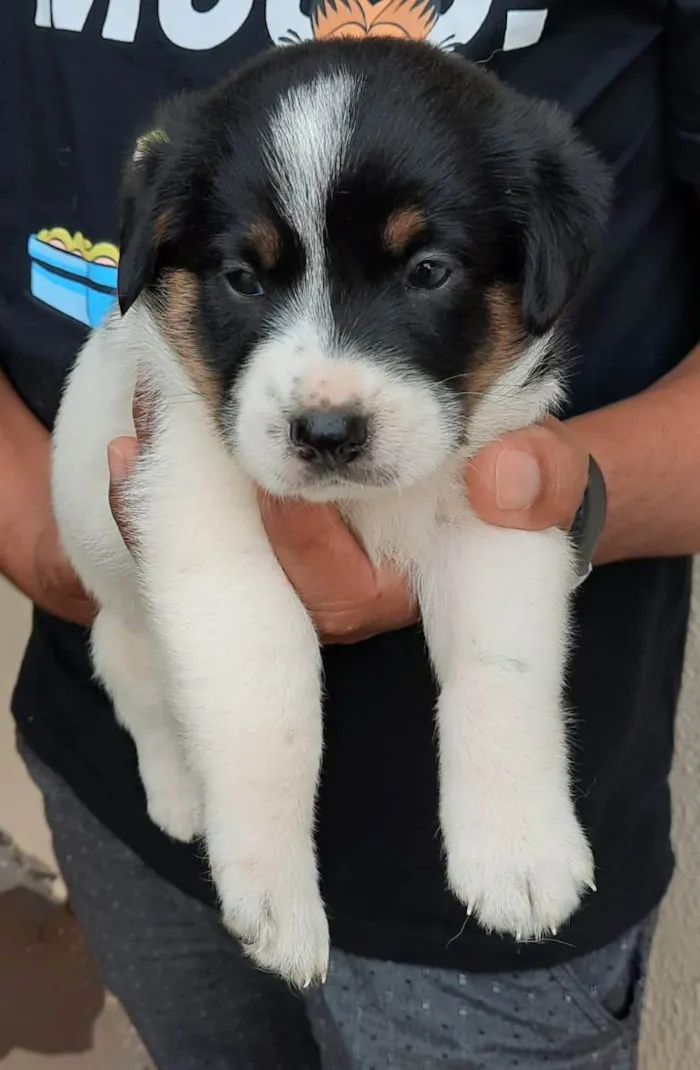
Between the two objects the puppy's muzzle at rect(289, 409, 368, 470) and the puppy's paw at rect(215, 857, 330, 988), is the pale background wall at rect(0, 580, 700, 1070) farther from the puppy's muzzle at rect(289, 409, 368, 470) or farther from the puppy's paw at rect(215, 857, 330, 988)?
the puppy's muzzle at rect(289, 409, 368, 470)

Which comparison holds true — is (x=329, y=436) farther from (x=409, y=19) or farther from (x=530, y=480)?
(x=409, y=19)

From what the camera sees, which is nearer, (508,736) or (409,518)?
(508,736)

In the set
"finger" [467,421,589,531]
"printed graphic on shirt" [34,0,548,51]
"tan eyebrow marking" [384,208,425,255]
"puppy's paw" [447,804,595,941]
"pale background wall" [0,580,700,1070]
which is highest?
"printed graphic on shirt" [34,0,548,51]

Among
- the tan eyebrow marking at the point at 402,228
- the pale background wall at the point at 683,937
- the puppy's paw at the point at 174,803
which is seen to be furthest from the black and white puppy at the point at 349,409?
the pale background wall at the point at 683,937

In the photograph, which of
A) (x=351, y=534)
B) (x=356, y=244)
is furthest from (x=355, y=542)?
(x=356, y=244)

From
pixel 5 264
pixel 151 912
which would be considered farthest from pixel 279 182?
pixel 151 912

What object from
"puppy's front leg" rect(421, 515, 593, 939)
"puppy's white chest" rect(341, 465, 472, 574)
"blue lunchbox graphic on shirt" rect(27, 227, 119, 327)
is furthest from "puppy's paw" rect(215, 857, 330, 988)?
"blue lunchbox graphic on shirt" rect(27, 227, 119, 327)
